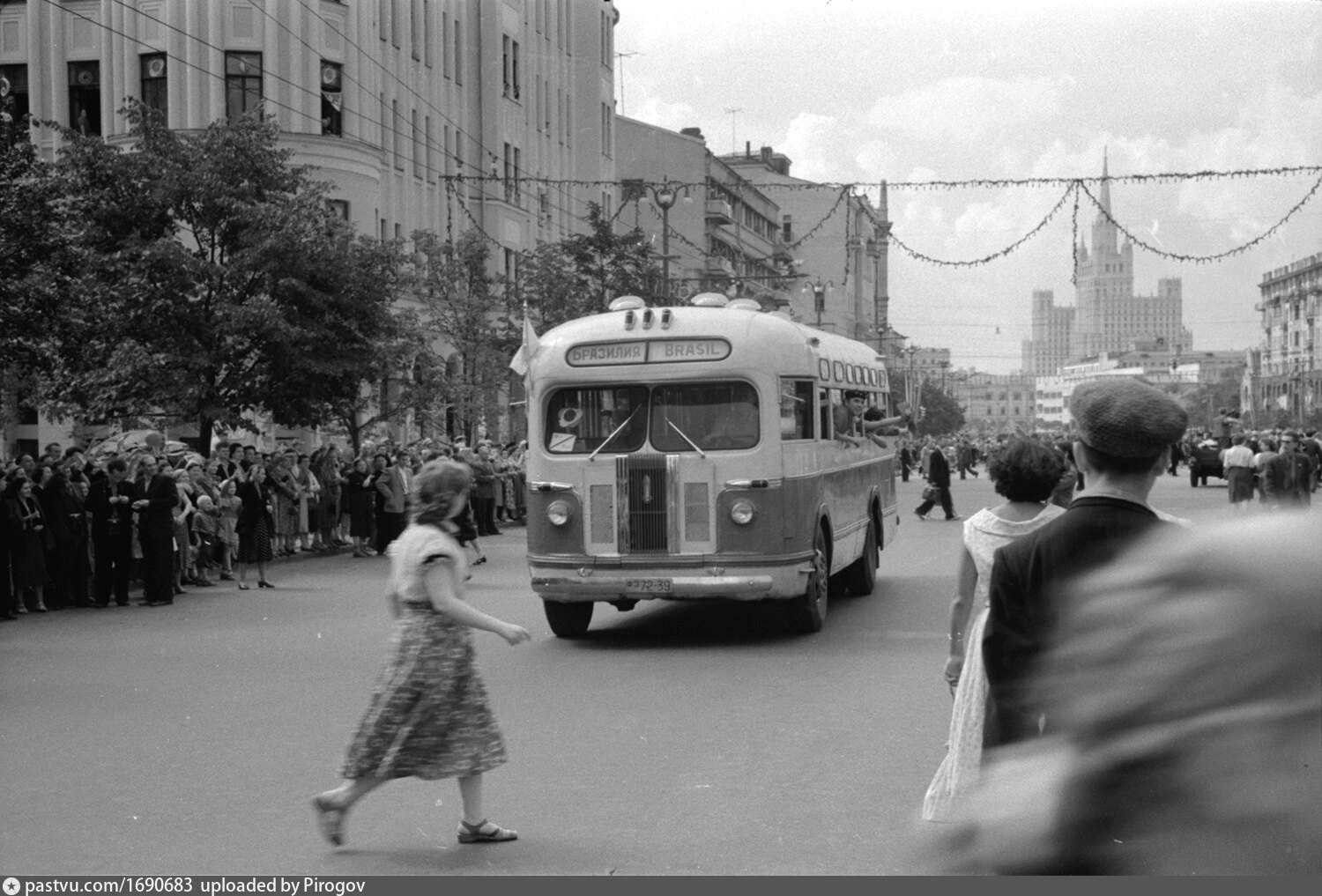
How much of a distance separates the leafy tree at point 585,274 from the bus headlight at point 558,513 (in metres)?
26.6

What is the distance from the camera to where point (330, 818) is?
671cm

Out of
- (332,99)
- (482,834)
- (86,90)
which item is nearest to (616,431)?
(482,834)

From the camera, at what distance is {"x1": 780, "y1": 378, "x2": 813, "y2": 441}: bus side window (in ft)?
46.1

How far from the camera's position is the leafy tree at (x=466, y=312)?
37.2 m

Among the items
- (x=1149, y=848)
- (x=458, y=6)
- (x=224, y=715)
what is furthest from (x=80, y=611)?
(x=458, y=6)

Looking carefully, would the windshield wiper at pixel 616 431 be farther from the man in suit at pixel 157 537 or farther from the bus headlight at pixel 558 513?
the man in suit at pixel 157 537

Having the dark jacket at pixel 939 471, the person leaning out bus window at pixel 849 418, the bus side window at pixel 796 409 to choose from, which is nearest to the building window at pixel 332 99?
the dark jacket at pixel 939 471

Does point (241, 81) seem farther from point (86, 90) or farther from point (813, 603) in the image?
point (813, 603)

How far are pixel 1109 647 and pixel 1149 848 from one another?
30 cm

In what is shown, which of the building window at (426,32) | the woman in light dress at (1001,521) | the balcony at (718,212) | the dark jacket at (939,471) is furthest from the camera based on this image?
the balcony at (718,212)

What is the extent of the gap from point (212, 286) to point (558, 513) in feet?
44.6

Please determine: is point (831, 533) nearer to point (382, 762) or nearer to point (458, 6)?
point (382, 762)

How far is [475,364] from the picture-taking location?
37469mm

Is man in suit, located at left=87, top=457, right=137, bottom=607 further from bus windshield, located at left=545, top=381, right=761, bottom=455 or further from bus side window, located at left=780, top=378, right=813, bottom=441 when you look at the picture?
bus side window, located at left=780, top=378, right=813, bottom=441
